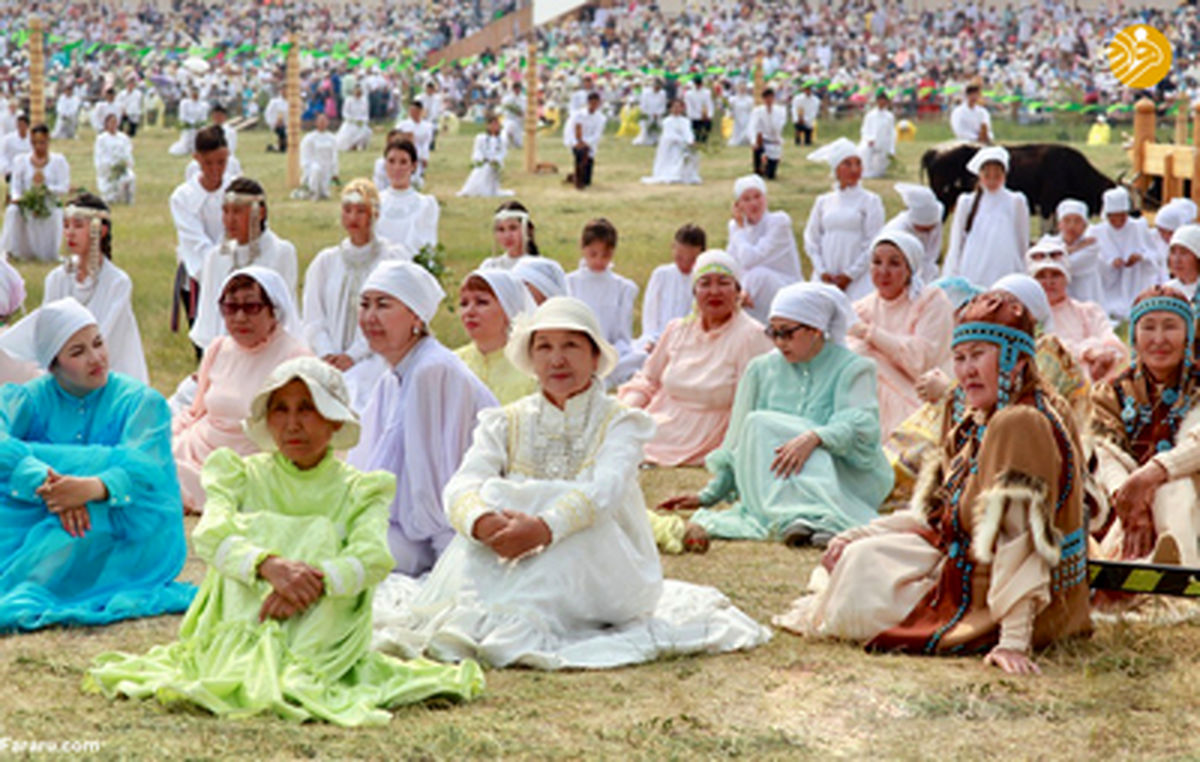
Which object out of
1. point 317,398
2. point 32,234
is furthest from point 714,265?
point 32,234

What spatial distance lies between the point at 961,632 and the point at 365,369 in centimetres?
429

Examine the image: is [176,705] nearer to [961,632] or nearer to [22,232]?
[961,632]

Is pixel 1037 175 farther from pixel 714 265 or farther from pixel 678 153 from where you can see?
pixel 714 265

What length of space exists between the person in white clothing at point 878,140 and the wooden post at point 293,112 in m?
8.20

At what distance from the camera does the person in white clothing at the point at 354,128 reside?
32.9 m

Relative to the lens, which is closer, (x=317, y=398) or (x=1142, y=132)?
(x=317, y=398)

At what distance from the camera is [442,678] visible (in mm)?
4516

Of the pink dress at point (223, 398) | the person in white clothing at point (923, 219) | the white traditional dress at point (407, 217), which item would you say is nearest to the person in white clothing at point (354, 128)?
the white traditional dress at point (407, 217)

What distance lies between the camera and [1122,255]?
14.8 m

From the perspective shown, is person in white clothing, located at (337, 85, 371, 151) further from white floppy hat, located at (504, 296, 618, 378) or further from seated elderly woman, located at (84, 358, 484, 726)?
seated elderly woman, located at (84, 358, 484, 726)

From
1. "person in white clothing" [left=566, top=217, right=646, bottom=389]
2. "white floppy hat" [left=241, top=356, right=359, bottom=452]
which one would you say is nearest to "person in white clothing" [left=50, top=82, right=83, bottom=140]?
"person in white clothing" [left=566, top=217, right=646, bottom=389]

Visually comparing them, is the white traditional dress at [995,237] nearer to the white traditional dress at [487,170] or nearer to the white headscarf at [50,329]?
the white headscarf at [50,329]

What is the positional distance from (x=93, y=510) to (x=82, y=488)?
9 cm

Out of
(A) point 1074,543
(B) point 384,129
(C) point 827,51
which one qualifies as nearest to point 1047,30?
(C) point 827,51
